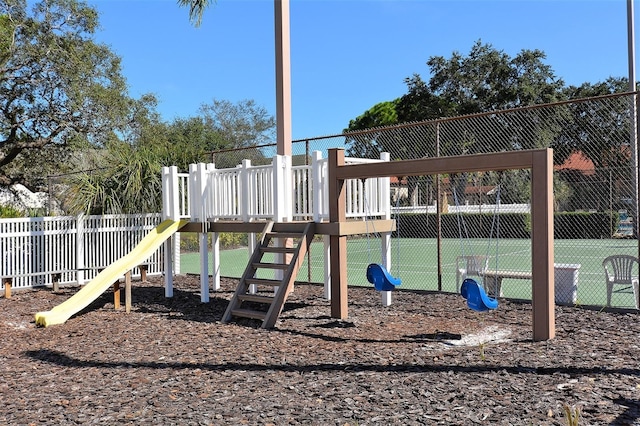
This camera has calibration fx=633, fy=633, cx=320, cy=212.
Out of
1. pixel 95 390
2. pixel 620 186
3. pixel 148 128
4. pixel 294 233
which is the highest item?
pixel 148 128

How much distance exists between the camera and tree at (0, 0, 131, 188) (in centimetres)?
2042

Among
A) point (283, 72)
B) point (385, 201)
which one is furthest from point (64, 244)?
point (385, 201)

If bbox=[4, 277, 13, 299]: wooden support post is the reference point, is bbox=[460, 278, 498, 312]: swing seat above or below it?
above

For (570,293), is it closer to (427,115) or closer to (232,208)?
(232,208)

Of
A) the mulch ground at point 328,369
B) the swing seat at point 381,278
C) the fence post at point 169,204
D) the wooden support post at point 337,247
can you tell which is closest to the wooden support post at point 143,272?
the fence post at point 169,204

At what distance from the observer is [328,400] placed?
5.16 meters

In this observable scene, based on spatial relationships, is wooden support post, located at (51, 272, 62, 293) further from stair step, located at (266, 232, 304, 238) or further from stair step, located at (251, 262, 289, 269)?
stair step, located at (266, 232, 304, 238)

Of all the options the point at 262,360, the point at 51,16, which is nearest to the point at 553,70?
the point at 51,16

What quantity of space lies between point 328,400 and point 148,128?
20605 millimetres

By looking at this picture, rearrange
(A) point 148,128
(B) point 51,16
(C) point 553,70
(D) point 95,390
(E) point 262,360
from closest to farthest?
(D) point 95,390 → (E) point 262,360 → (B) point 51,16 → (A) point 148,128 → (C) point 553,70

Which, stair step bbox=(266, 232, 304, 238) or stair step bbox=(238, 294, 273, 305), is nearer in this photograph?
stair step bbox=(238, 294, 273, 305)

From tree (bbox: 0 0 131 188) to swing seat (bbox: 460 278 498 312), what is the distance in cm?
1721

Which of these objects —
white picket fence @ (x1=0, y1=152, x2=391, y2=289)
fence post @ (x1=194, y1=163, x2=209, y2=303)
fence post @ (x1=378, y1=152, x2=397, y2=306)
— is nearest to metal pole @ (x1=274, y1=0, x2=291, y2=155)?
white picket fence @ (x1=0, y1=152, x2=391, y2=289)

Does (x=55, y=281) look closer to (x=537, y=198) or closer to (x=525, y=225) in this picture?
(x=537, y=198)
